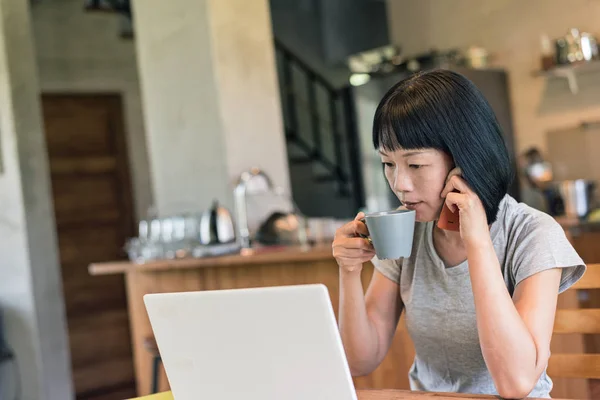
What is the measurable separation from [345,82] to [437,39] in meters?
2.02

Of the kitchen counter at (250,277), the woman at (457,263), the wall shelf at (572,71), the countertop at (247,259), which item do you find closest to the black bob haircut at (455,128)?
the woman at (457,263)

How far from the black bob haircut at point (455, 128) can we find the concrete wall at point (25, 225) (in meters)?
3.44

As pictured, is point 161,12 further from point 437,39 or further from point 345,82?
point 345,82

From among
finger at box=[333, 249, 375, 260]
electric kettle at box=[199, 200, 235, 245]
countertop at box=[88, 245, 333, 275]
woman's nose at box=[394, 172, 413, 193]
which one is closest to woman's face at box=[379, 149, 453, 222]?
woman's nose at box=[394, 172, 413, 193]

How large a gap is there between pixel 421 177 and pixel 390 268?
282mm

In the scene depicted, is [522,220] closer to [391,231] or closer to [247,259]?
[391,231]

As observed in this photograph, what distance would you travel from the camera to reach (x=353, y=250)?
128cm

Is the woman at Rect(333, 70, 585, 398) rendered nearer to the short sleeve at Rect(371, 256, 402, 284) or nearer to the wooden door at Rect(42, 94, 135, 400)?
the short sleeve at Rect(371, 256, 402, 284)

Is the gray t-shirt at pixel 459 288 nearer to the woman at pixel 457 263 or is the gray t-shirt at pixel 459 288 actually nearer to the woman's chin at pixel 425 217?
Result: the woman at pixel 457 263

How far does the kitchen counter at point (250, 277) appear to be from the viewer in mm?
2543

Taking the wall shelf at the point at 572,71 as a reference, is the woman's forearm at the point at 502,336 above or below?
below

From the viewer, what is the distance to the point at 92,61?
224 inches

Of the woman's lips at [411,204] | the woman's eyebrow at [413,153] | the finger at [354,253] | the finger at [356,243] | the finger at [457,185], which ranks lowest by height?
the finger at [354,253]

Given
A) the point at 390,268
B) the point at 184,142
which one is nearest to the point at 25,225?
the point at 184,142
